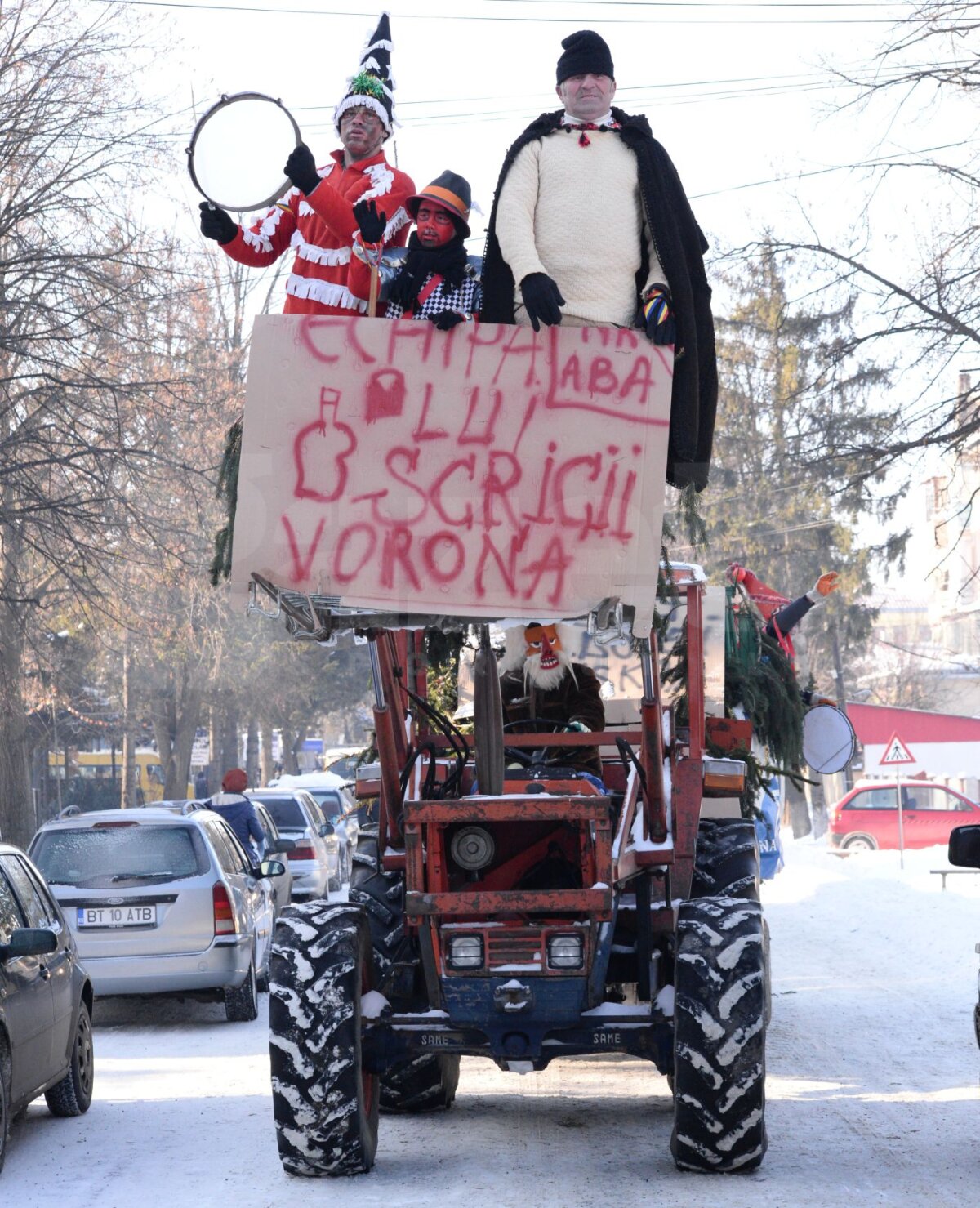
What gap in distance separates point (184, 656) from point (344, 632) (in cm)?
3292

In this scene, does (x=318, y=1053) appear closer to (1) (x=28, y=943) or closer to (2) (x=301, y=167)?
(1) (x=28, y=943)

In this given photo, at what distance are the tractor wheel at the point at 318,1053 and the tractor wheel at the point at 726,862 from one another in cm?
212

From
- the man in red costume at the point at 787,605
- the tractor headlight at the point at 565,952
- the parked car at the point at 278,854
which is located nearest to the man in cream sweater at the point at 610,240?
the tractor headlight at the point at 565,952

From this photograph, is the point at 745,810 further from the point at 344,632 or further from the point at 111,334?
the point at 111,334

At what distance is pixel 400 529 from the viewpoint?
7.08 metres

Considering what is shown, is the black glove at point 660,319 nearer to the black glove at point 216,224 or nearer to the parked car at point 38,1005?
the black glove at point 216,224

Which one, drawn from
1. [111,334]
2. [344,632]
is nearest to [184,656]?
[111,334]

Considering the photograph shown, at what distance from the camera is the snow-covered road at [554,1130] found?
286 inches

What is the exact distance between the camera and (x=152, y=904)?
1314 centimetres

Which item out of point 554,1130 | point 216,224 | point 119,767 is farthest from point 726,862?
point 119,767

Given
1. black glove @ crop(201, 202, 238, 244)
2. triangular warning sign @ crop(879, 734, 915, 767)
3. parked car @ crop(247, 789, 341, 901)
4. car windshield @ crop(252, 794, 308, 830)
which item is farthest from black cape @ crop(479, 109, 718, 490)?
triangular warning sign @ crop(879, 734, 915, 767)

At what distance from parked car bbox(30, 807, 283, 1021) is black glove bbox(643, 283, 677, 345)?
24.4 ft

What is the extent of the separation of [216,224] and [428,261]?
2.89 feet

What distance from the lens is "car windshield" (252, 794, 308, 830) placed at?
84.0 feet
